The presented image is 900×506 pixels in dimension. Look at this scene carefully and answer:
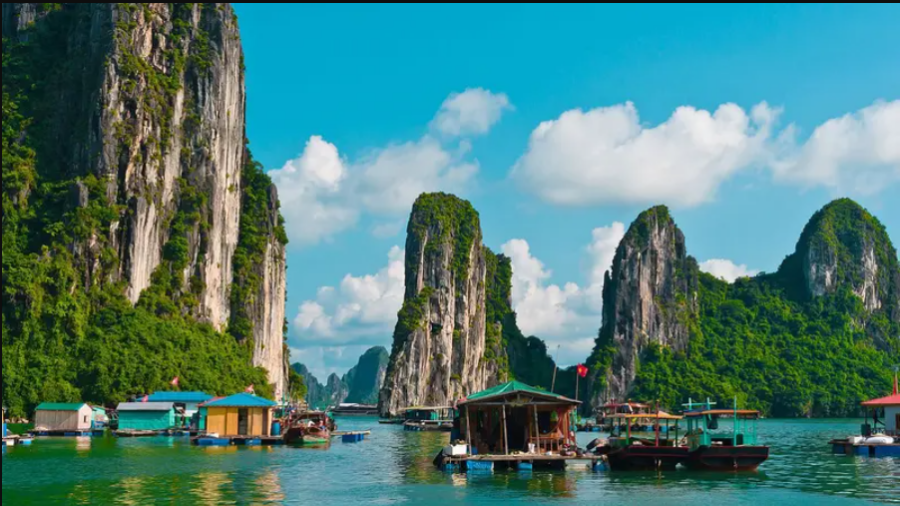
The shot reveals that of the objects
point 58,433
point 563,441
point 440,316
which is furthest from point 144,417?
point 440,316

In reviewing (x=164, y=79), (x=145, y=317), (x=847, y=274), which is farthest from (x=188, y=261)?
(x=847, y=274)

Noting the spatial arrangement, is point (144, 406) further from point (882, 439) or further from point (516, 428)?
point (882, 439)

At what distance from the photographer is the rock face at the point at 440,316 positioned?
165000 millimetres

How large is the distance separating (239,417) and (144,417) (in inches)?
629

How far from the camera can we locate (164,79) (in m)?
120

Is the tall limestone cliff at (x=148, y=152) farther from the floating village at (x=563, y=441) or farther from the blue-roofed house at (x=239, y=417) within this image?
the floating village at (x=563, y=441)

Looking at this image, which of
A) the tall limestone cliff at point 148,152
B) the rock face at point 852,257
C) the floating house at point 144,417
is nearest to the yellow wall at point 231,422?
the floating house at point 144,417

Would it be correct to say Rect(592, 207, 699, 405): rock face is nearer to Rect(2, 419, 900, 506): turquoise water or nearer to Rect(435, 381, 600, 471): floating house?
Rect(2, 419, 900, 506): turquoise water

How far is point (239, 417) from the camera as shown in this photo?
224ft

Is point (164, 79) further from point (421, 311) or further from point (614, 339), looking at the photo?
point (614, 339)

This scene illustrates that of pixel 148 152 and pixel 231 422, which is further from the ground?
pixel 148 152

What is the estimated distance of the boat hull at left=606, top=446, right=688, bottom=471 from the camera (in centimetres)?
4588

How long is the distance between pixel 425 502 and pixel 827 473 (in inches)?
933

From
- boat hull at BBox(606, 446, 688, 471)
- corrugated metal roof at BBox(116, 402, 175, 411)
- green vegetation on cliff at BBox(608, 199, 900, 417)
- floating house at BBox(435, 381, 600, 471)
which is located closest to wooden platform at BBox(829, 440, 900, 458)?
boat hull at BBox(606, 446, 688, 471)
